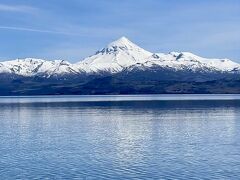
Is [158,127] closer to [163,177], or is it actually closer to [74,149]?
[74,149]

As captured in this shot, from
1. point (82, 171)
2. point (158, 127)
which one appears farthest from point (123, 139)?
point (82, 171)

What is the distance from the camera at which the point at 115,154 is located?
69.8m

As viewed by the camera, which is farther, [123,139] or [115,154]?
[123,139]

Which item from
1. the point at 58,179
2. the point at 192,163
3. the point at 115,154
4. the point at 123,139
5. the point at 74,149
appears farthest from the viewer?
the point at 123,139

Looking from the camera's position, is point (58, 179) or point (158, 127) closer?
point (58, 179)

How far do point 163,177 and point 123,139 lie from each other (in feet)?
119

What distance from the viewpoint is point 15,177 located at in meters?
54.4

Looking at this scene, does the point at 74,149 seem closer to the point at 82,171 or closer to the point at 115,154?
the point at 115,154

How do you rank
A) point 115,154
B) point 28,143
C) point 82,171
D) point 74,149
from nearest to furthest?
1. point 82,171
2. point 115,154
3. point 74,149
4. point 28,143

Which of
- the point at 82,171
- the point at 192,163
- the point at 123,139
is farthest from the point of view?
the point at 123,139

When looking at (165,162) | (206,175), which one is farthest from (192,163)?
(206,175)

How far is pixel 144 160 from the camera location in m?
64.2

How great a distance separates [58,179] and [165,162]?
1531cm

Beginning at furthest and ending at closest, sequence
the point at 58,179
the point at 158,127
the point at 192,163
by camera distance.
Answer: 1. the point at 158,127
2. the point at 192,163
3. the point at 58,179
